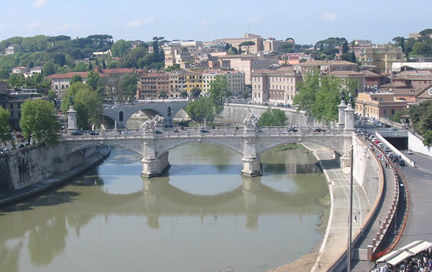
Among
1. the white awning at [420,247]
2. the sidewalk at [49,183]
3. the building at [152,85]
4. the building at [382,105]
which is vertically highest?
the building at [152,85]

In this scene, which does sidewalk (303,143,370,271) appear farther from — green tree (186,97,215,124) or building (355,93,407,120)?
green tree (186,97,215,124)

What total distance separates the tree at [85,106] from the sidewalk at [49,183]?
2.71 m

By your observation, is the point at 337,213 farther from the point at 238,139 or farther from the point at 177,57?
the point at 177,57

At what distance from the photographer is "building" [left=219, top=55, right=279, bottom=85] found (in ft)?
274

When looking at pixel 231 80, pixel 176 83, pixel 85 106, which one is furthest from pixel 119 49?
pixel 85 106

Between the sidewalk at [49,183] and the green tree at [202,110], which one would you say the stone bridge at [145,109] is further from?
the sidewalk at [49,183]

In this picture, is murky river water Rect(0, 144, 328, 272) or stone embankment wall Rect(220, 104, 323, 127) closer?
murky river water Rect(0, 144, 328, 272)

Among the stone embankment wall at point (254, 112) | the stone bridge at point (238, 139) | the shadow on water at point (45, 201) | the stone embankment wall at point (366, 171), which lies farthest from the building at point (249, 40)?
the shadow on water at point (45, 201)

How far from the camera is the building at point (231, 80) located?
75644mm

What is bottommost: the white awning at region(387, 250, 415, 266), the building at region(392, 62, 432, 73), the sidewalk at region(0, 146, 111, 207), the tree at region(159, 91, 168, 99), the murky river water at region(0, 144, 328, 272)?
the murky river water at region(0, 144, 328, 272)

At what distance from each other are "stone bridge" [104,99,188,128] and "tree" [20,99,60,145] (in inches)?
823

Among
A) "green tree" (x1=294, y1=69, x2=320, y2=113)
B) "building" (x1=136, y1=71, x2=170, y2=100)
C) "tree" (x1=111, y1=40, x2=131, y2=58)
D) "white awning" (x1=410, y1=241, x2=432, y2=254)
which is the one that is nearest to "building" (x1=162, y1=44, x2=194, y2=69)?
"building" (x1=136, y1=71, x2=170, y2=100)

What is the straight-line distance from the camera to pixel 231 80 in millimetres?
77250

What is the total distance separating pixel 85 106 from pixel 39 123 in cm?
1060
